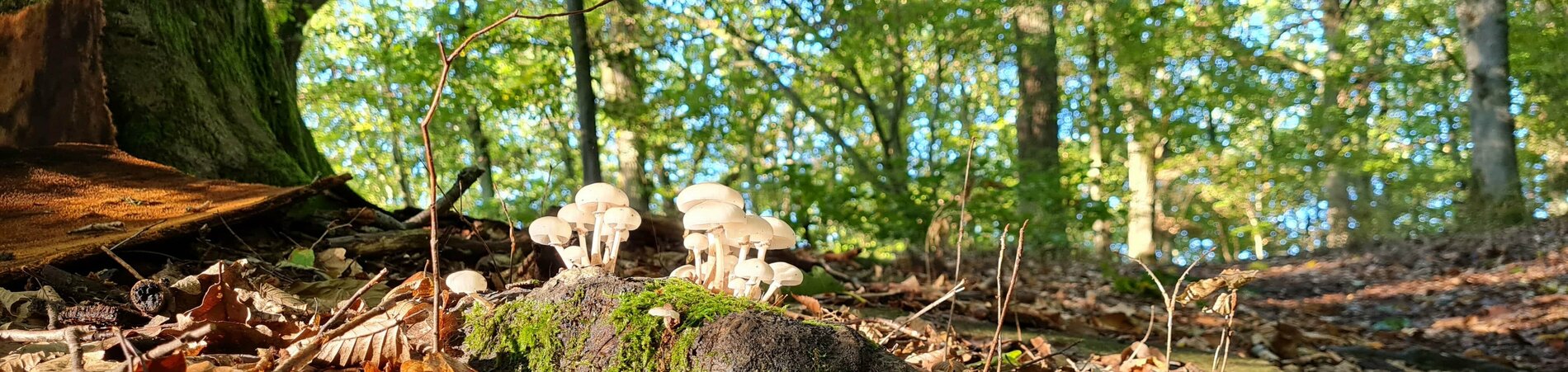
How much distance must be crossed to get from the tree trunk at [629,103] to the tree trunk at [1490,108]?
11371 millimetres

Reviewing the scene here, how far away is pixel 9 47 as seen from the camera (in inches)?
117

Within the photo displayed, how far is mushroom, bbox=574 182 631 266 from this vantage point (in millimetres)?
1837

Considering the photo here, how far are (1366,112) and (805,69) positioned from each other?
12105 millimetres

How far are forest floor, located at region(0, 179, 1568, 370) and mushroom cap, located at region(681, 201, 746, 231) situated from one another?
287 millimetres

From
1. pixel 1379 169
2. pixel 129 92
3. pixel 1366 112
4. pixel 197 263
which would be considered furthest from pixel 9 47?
pixel 1379 169

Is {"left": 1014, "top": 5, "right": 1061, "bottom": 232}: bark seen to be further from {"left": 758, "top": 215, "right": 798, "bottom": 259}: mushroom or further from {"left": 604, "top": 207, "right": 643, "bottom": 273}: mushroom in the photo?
{"left": 604, "top": 207, "right": 643, "bottom": 273}: mushroom

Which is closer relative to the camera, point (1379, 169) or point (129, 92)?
point (129, 92)

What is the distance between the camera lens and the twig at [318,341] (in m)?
1.32

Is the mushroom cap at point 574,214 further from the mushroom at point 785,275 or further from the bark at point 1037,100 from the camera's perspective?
the bark at point 1037,100

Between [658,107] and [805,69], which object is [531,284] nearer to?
[658,107]

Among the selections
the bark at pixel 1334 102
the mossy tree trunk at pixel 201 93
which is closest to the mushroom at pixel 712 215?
the mossy tree trunk at pixel 201 93

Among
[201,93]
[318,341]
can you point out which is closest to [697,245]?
[318,341]

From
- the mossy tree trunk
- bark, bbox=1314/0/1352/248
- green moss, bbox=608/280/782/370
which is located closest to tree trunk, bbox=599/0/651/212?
the mossy tree trunk

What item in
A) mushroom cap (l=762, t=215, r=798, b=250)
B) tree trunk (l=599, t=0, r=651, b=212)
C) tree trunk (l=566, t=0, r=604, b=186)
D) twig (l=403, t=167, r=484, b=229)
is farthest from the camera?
tree trunk (l=599, t=0, r=651, b=212)
